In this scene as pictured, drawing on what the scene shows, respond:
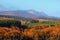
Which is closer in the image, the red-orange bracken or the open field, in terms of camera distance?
the open field

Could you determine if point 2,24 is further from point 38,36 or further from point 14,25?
point 38,36

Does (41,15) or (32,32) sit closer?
(32,32)

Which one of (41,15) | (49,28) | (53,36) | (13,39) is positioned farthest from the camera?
(41,15)

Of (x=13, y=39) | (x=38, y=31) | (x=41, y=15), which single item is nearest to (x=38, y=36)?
(x=38, y=31)

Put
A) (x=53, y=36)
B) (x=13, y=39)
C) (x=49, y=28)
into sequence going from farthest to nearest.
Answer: (x=49, y=28) < (x=53, y=36) < (x=13, y=39)

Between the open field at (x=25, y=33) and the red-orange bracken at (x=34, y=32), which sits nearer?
the open field at (x=25, y=33)

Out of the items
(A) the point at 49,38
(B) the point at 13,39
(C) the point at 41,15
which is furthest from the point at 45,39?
(C) the point at 41,15

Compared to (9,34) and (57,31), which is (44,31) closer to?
(57,31)

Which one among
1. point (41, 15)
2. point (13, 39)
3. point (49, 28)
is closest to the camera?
point (13, 39)

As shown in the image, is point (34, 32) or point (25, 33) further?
point (34, 32)
